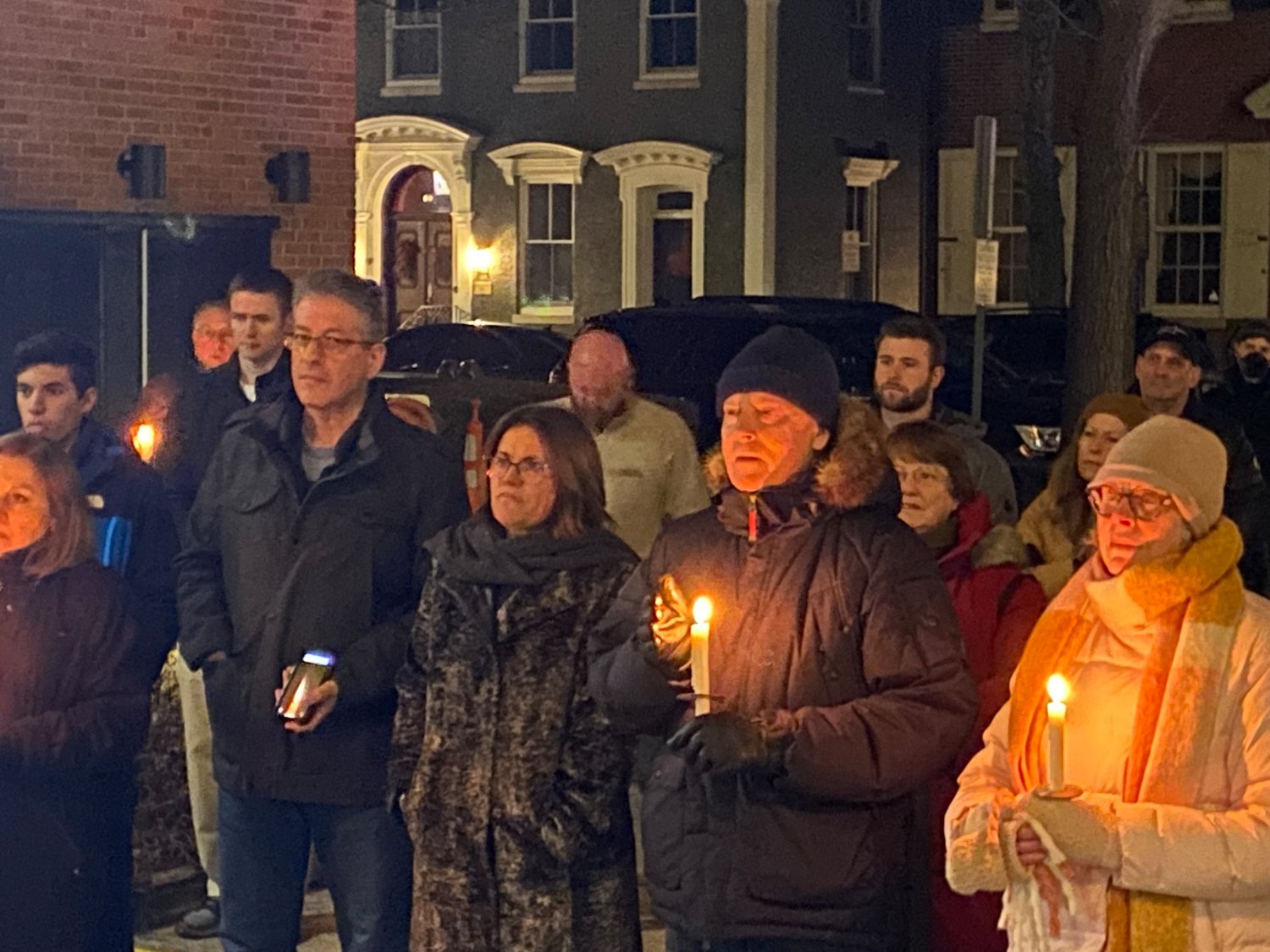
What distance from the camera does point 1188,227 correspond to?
98.3 ft

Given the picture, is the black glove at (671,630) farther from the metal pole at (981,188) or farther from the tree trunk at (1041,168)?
the tree trunk at (1041,168)

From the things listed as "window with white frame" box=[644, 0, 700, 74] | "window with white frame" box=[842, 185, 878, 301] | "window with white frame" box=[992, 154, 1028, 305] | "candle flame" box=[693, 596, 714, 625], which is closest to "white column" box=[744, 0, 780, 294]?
"window with white frame" box=[644, 0, 700, 74]

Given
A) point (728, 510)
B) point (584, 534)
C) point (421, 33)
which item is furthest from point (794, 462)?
point (421, 33)

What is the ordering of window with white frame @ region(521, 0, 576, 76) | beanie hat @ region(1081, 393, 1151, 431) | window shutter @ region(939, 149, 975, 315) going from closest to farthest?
1. beanie hat @ region(1081, 393, 1151, 431)
2. window with white frame @ region(521, 0, 576, 76)
3. window shutter @ region(939, 149, 975, 315)

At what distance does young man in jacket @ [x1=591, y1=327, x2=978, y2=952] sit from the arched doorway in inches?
1114

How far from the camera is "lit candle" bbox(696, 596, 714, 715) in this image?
4.00m

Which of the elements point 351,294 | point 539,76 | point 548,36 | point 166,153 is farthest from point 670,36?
point 351,294

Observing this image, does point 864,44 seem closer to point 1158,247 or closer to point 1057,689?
point 1158,247

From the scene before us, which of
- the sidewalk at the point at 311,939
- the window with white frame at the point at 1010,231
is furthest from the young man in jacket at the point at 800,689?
the window with white frame at the point at 1010,231

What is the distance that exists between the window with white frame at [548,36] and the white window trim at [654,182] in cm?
156

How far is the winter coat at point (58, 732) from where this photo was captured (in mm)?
5613

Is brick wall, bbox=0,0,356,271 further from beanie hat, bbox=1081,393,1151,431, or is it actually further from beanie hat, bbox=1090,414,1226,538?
beanie hat, bbox=1090,414,1226,538

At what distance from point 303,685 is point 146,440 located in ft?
6.82

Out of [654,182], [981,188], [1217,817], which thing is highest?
[654,182]
